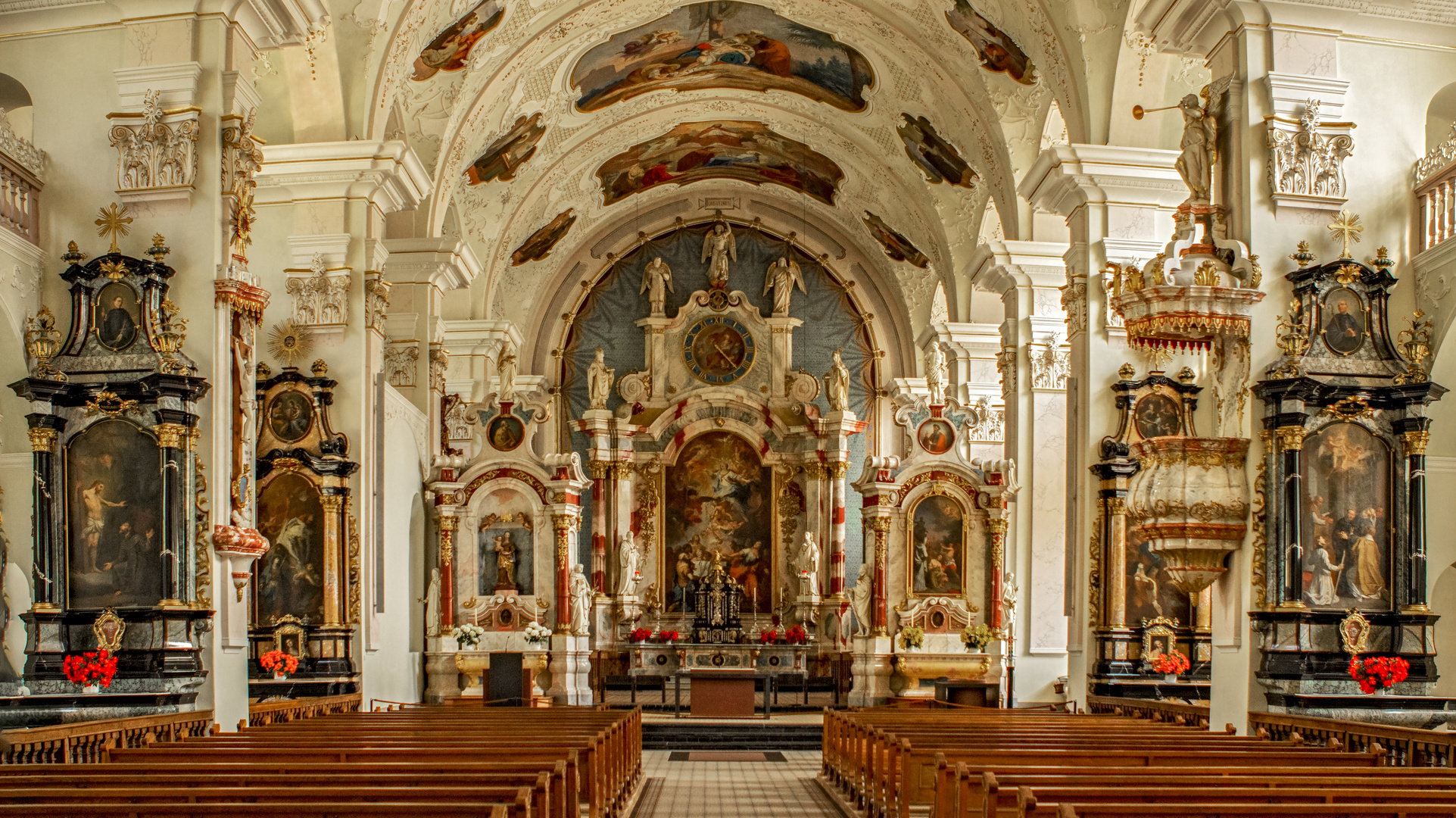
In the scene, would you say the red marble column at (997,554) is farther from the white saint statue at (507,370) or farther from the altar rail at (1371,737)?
the altar rail at (1371,737)

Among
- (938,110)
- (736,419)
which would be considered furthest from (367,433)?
(736,419)

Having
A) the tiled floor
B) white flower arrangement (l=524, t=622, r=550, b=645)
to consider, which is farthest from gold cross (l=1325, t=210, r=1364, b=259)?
white flower arrangement (l=524, t=622, r=550, b=645)

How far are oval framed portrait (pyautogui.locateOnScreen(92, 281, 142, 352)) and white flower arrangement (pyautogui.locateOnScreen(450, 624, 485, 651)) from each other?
11.0 metres

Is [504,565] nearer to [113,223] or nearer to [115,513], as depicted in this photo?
[115,513]

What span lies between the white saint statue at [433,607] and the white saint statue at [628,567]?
15.6ft

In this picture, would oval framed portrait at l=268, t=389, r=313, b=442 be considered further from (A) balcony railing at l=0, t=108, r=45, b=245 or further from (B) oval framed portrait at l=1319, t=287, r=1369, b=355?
(B) oval framed portrait at l=1319, t=287, r=1369, b=355

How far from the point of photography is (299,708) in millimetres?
12703

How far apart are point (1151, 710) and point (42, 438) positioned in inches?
352

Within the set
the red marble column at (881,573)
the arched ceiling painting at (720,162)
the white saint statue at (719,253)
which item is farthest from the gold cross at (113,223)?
the white saint statue at (719,253)

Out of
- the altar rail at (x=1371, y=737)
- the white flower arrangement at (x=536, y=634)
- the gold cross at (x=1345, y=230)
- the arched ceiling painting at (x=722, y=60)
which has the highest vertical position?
the arched ceiling painting at (x=722, y=60)

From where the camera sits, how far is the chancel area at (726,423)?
998 centimetres

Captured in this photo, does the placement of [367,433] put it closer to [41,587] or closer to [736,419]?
[41,587]

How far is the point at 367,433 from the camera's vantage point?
15.8m

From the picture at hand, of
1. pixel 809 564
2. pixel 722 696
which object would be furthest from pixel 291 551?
pixel 809 564
